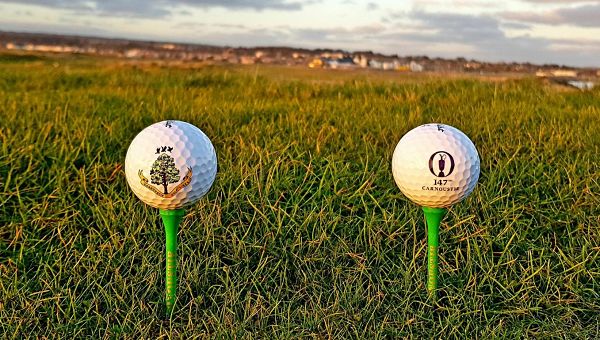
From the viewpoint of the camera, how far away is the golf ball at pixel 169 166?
2.27 m

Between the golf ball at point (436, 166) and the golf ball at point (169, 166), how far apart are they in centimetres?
91

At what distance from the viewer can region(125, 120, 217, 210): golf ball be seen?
2266 millimetres

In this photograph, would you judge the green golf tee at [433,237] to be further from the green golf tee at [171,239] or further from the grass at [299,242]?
the green golf tee at [171,239]

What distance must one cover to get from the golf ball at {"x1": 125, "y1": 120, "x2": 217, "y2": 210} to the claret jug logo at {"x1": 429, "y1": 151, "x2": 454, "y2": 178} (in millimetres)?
999

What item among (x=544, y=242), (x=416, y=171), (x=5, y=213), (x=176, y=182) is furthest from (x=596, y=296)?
(x=5, y=213)

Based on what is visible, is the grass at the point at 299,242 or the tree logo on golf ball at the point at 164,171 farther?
the grass at the point at 299,242

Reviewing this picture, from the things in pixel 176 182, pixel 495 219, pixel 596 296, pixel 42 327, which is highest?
pixel 176 182

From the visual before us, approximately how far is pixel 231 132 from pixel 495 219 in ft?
6.50

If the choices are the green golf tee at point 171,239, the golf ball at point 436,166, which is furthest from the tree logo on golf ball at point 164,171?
the golf ball at point 436,166

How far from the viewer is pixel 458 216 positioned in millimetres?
3020

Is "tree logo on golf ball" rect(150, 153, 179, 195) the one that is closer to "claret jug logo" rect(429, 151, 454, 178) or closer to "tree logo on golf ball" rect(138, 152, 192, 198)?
"tree logo on golf ball" rect(138, 152, 192, 198)

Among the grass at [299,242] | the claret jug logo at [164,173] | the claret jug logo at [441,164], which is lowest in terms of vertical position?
the grass at [299,242]

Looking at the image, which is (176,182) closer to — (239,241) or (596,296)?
(239,241)

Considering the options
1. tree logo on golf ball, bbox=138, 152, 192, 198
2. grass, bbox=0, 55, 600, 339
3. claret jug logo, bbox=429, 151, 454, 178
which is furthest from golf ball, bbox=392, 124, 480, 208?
tree logo on golf ball, bbox=138, 152, 192, 198
